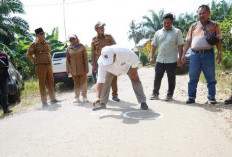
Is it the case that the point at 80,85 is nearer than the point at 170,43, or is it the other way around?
the point at 170,43

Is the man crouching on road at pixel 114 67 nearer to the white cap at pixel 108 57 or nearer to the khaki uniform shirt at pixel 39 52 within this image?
the white cap at pixel 108 57

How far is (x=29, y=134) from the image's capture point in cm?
438

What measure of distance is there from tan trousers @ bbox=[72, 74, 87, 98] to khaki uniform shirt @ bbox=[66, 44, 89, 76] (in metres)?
0.16

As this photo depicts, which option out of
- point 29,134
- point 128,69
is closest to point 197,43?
point 128,69

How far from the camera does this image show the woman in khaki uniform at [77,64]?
714cm

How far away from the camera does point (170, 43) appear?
629cm

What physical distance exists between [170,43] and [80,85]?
2.57 m

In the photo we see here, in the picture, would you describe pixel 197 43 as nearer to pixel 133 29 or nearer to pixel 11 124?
pixel 11 124

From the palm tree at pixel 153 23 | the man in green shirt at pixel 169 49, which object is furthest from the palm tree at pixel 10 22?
the palm tree at pixel 153 23

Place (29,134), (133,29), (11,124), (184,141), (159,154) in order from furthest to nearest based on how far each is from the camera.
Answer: (133,29) < (11,124) < (29,134) < (184,141) < (159,154)

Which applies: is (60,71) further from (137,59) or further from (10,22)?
(10,22)

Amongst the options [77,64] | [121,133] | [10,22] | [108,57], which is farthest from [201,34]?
[10,22]

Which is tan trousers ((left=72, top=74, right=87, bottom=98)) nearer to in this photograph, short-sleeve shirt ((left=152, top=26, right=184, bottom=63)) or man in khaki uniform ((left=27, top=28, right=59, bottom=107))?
man in khaki uniform ((left=27, top=28, right=59, bottom=107))

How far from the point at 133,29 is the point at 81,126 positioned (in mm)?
57161
